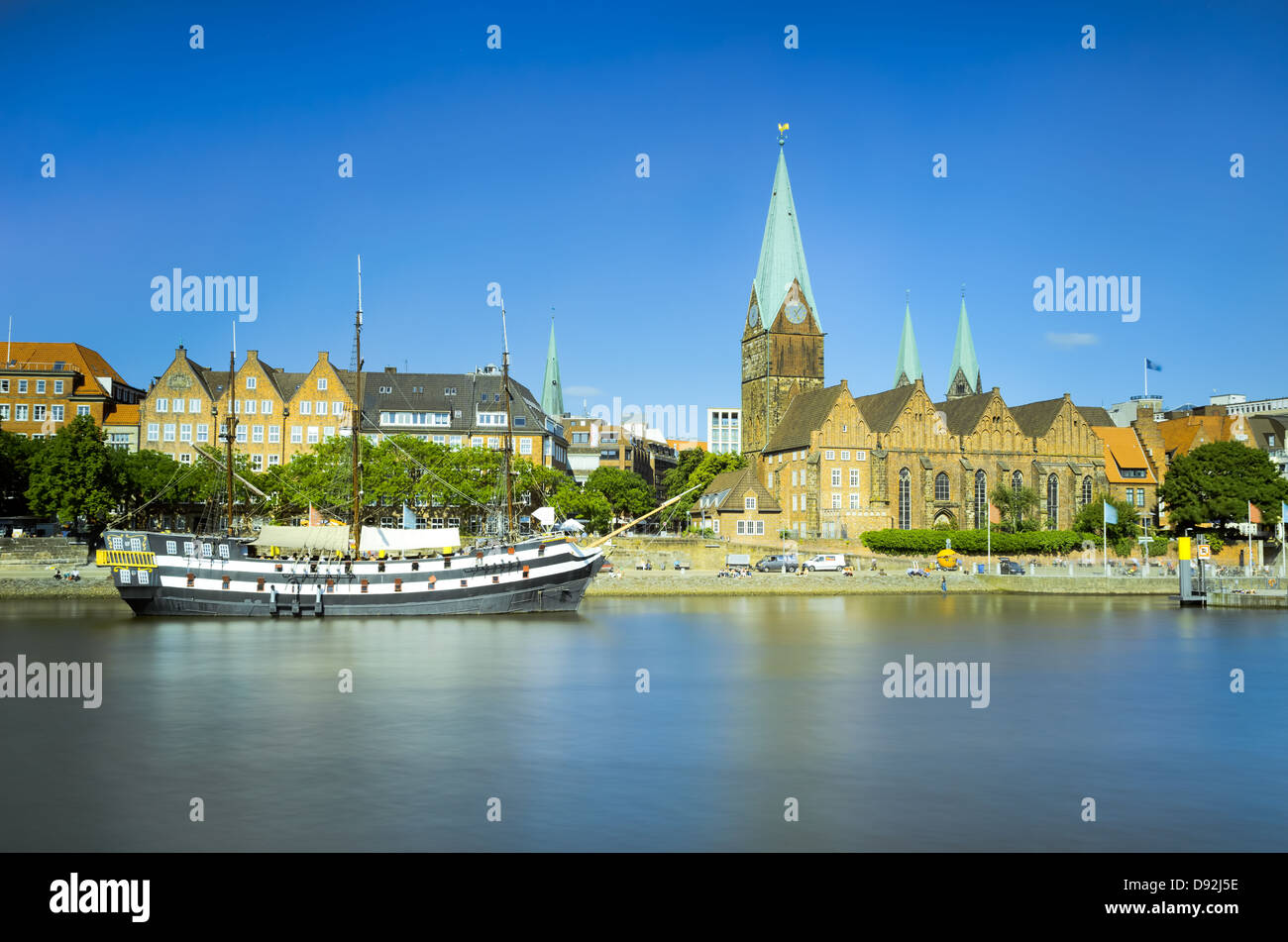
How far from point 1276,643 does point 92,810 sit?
4669 centimetres

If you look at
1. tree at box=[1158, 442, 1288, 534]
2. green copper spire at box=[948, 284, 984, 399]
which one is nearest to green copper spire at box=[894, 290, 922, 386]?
green copper spire at box=[948, 284, 984, 399]

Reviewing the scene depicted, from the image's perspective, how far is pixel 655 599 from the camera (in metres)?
75.0

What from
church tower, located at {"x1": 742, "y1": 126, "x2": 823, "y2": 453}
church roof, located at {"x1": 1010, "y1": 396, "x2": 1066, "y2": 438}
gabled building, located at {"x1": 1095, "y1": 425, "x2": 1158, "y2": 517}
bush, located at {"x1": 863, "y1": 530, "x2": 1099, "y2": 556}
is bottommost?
bush, located at {"x1": 863, "y1": 530, "x2": 1099, "y2": 556}

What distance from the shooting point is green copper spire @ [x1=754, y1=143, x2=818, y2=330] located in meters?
124

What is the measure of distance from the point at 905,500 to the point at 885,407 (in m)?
10.6

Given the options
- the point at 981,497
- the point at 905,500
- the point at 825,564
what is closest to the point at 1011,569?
the point at 825,564

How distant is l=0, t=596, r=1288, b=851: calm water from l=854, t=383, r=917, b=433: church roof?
6092 cm

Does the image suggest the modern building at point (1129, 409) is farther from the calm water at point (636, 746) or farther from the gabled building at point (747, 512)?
the calm water at point (636, 746)

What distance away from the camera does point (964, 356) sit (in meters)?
160

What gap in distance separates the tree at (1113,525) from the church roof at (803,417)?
2435 centimetres

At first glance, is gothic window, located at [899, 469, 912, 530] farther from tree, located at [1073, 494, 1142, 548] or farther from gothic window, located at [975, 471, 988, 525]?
tree, located at [1073, 494, 1142, 548]

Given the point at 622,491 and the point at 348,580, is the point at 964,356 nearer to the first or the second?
the point at 622,491

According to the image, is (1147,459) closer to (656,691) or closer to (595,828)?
(656,691)
